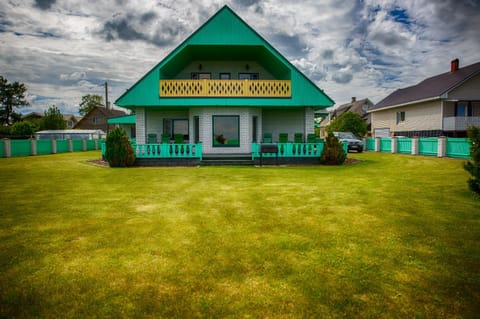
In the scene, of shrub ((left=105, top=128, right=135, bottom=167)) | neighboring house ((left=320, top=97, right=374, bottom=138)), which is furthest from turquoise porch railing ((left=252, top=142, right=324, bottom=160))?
neighboring house ((left=320, top=97, right=374, bottom=138))

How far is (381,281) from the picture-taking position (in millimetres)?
3545

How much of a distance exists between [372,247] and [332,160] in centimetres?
1209

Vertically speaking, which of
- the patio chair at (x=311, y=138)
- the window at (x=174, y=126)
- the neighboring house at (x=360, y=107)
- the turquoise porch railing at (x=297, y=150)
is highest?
the neighboring house at (x=360, y=107)

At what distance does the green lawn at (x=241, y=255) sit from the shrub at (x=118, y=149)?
730cm

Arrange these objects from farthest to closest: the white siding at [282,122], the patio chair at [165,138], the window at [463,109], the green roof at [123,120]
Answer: the window at [463,109] → the green roof at [123,120] → the white siding at [282,122] → the patio chair at [165,138]

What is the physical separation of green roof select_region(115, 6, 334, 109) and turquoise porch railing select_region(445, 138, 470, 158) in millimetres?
8220

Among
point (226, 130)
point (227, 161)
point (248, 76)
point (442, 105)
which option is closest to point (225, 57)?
point (248, 76)

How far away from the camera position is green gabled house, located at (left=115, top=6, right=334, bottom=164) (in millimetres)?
17062

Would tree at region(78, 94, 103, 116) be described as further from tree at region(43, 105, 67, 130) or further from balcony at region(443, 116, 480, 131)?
balcony at region(443, 116, 480, 131)

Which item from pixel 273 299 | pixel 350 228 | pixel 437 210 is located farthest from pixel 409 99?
pixel 273 299

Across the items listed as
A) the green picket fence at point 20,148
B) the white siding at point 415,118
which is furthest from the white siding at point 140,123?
the white siding at point 415,118

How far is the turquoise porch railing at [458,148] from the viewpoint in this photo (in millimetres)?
17263

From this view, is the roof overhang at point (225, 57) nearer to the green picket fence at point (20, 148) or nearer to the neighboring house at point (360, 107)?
the green picket fence at point (20, 148)

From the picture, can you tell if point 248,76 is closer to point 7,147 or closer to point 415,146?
point 415,146
